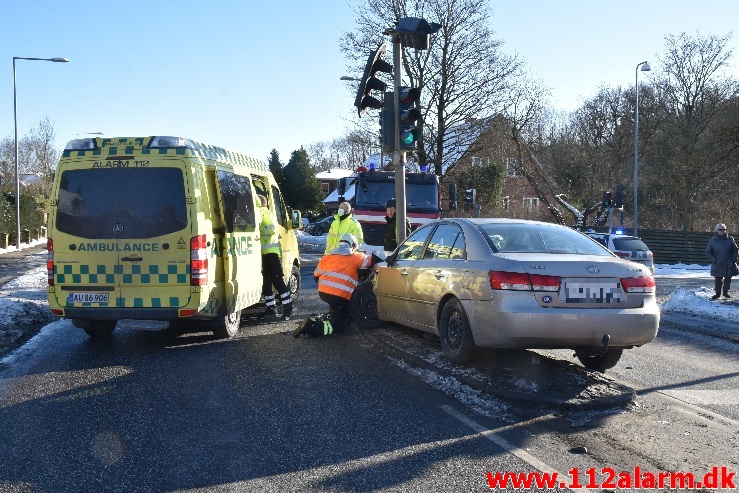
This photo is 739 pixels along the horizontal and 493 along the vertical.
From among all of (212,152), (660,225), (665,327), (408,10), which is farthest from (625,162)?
(212,152)

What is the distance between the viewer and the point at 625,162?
46.1 m

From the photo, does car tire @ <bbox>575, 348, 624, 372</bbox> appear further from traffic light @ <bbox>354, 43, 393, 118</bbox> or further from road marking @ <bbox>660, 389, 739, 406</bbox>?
traffic light @ <bbox>354, 43, 393, 118</bbox>

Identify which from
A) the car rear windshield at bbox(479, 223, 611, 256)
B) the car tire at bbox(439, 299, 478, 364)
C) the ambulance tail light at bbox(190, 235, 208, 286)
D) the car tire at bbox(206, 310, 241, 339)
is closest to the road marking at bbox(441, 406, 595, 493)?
the car tire at bbox(439, 299, 478, 364)

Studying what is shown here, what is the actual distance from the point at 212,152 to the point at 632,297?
18.1 ft

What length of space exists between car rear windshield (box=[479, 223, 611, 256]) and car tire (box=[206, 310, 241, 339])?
142 inches

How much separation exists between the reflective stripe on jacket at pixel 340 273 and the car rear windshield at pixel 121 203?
2.23 m

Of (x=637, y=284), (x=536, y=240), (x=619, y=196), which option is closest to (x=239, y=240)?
(x=536, y=240)

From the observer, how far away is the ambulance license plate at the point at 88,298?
825 cm

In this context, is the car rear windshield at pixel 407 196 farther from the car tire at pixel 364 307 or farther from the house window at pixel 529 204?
the house window at pixel 529 204

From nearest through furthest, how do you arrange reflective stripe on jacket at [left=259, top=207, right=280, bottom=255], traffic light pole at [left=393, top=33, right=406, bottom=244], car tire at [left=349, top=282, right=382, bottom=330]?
car tire at [left=349, top=282, right=382, bottom=330] → reflective stripe on jacket at [left=259, top=207, right=280, bottom=255] → traffic light pole at [left=393, top=33, right=406, bottom=244]

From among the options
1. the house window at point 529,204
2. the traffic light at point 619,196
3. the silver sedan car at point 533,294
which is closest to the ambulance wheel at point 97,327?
the silver sedan car at point 533,294

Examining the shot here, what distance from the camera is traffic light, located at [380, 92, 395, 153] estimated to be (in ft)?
39.2

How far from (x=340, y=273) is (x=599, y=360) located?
12.2 feet

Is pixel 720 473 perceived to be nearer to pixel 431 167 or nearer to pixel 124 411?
pixel 124 411
